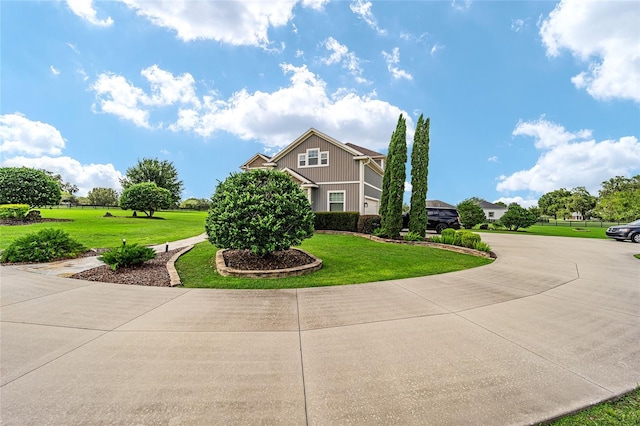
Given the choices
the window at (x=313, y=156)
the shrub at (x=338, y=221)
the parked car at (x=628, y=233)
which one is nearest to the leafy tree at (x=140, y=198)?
the window at (x=313, y=156)

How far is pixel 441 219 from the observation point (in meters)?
18.2

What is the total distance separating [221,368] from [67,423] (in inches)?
40.4

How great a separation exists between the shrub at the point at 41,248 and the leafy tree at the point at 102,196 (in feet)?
199

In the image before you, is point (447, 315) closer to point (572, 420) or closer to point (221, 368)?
point (572, 420)

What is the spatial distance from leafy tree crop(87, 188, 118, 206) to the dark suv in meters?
63.3

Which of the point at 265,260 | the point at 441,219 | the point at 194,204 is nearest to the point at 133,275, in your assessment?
the point at 265,260

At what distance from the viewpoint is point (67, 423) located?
183 cm

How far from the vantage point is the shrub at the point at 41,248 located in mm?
7156

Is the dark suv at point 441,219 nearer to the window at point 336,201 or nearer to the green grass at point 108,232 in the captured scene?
the window at point 336,201

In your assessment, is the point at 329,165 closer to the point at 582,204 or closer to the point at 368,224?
the point at 368,224

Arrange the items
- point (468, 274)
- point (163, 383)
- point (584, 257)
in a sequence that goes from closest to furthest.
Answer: point (163, 383)
point (468, 274)
point (584, 257)

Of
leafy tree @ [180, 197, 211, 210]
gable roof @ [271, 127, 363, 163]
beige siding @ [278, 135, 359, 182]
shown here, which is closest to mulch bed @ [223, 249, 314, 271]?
beige siding @ [278, 135, 359, 182]

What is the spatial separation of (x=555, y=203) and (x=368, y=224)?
7023cm

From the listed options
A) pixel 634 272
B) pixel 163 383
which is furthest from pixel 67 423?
pixel 634 272
